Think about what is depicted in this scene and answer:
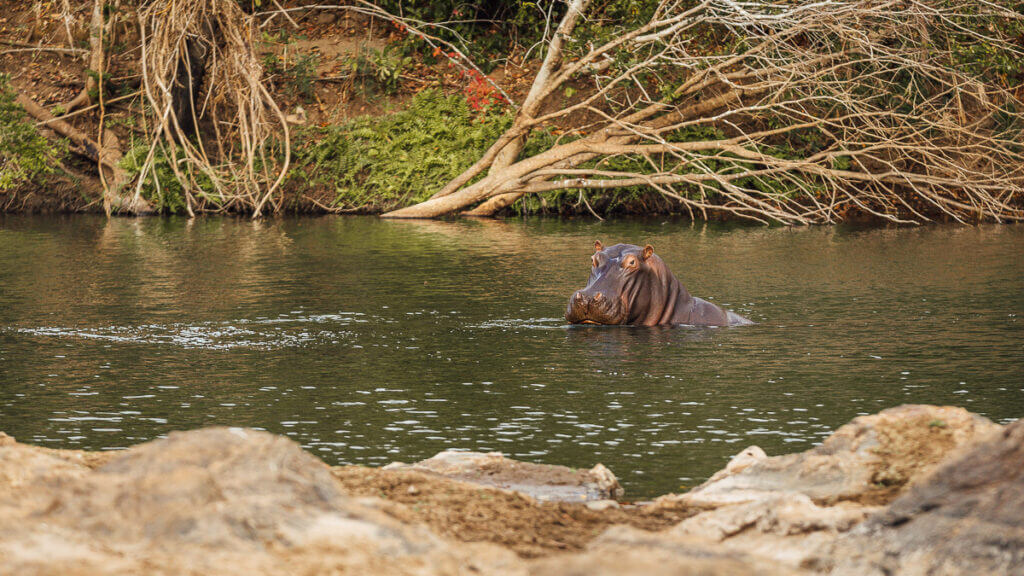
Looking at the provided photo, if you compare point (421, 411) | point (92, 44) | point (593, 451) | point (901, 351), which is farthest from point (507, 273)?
point (92, 44)

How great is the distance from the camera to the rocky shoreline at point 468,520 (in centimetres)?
391

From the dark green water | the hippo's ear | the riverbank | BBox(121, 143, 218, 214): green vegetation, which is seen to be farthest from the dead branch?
Result: the hippo's ear

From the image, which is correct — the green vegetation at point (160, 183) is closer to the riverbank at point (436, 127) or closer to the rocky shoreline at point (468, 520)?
the riverbank at point (436, 127)

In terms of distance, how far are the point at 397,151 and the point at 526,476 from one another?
20681mm

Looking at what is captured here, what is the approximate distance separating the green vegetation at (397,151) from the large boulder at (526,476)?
19.2 metres

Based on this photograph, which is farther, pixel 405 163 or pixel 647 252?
pixel 405 163

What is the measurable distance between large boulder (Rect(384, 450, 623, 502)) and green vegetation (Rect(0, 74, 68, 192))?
1911 cm

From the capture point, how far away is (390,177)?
26.2m

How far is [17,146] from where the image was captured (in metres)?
24.1

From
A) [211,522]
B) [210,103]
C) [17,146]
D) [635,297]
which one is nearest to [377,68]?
[210,103]

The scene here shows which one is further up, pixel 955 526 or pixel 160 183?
pixel 160 183

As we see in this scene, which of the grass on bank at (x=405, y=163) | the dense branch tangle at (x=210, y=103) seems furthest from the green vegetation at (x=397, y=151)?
the dense branch tangle at (x=210, y=103)

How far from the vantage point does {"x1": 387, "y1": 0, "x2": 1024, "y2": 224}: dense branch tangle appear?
2145 cm

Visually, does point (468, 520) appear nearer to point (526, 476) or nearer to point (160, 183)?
point (526, 476)
